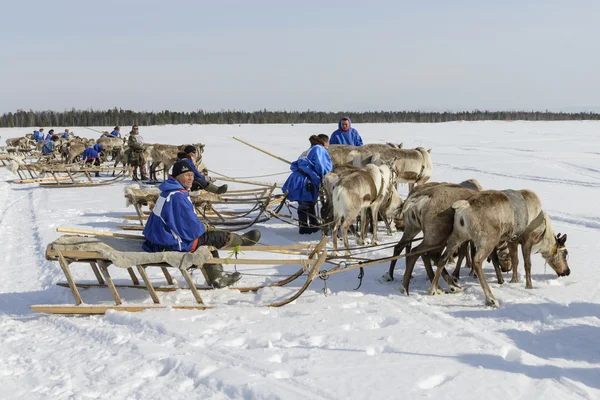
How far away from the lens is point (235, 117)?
244 feet

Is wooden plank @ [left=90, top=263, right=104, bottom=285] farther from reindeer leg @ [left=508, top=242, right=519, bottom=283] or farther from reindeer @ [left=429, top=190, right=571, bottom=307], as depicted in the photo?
reindeer leg @ [left=508, top=242, right=519, bottom=283]

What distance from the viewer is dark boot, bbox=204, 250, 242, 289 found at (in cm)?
555

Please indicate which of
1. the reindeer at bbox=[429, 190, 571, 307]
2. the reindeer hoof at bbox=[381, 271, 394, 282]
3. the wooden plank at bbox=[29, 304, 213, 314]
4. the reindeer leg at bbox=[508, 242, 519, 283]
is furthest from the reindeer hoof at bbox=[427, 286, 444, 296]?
the wooden plank at bbox=[29, 304, 213, 314]

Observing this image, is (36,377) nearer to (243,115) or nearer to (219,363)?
(219,363)

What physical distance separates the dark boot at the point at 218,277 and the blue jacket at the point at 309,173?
3.18 meters

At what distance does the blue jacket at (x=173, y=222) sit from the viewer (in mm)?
5105

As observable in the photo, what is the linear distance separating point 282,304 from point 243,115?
2862 inches

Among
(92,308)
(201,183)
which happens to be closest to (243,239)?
(92,308)

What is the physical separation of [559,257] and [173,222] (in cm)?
407

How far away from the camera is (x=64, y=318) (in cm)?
486

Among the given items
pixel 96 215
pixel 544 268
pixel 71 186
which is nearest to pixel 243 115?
pixel 71 186

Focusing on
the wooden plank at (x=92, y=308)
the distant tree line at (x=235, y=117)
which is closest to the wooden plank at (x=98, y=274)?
the wooden plank at (x=92, y=308)

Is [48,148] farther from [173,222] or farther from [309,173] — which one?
[173,222]

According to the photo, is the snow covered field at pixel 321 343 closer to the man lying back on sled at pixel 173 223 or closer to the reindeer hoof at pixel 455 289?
the reindeer hoof at pixel 455 289
